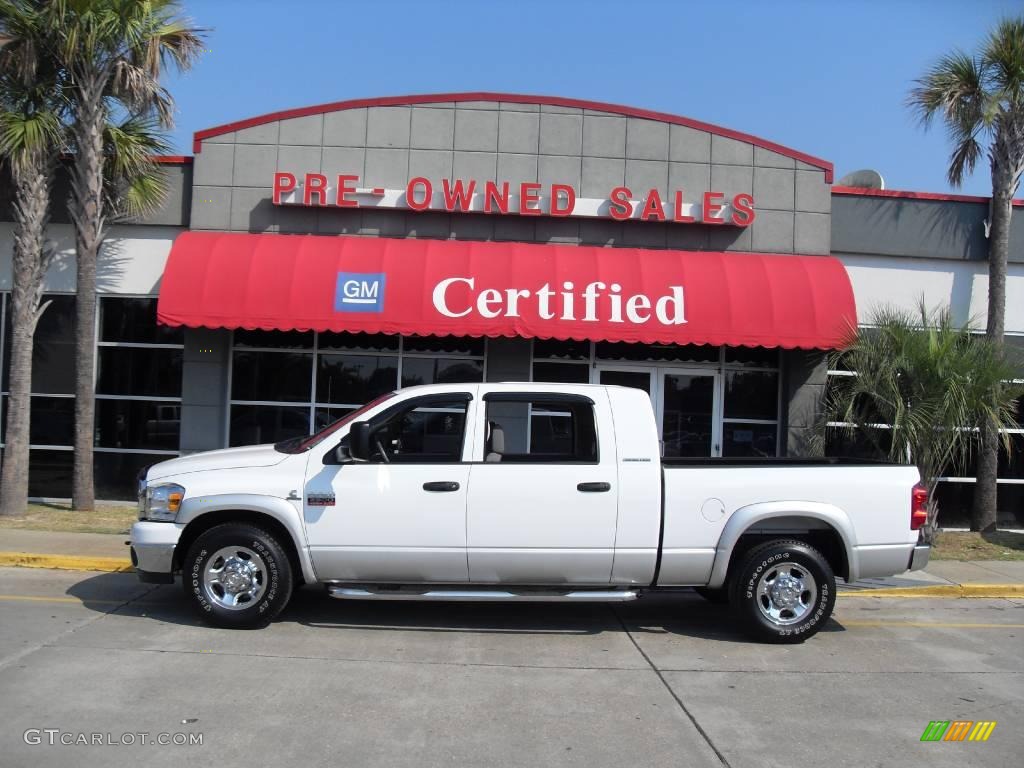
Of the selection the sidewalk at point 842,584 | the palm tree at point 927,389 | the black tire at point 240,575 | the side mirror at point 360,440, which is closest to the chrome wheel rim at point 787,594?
the sidewalk at point 842,584

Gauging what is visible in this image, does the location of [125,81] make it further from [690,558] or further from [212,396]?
[690,558]

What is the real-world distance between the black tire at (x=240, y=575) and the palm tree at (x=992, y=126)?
9.90m

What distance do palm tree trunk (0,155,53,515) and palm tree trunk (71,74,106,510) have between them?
0.46 metres

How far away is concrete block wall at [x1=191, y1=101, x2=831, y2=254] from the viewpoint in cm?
1285

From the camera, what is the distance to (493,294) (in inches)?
464

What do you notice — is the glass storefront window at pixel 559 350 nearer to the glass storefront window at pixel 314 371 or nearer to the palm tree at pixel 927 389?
the glass storefront window at pixel 314 371

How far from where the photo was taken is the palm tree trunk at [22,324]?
11.4m

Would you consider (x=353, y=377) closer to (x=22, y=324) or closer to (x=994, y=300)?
(x=22, y=324)

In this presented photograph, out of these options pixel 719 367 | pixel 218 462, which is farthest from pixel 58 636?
pixel 719 367

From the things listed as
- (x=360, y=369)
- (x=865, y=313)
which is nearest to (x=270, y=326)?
(x=360, y=369)

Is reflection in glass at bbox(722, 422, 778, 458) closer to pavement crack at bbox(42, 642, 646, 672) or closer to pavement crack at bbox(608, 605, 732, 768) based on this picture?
pavement crack at bbox(608, 605, 732, 768)

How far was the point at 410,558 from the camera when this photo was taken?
6484 millimetres

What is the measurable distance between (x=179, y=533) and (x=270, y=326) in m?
5.41

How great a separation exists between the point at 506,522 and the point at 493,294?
5.80 m
